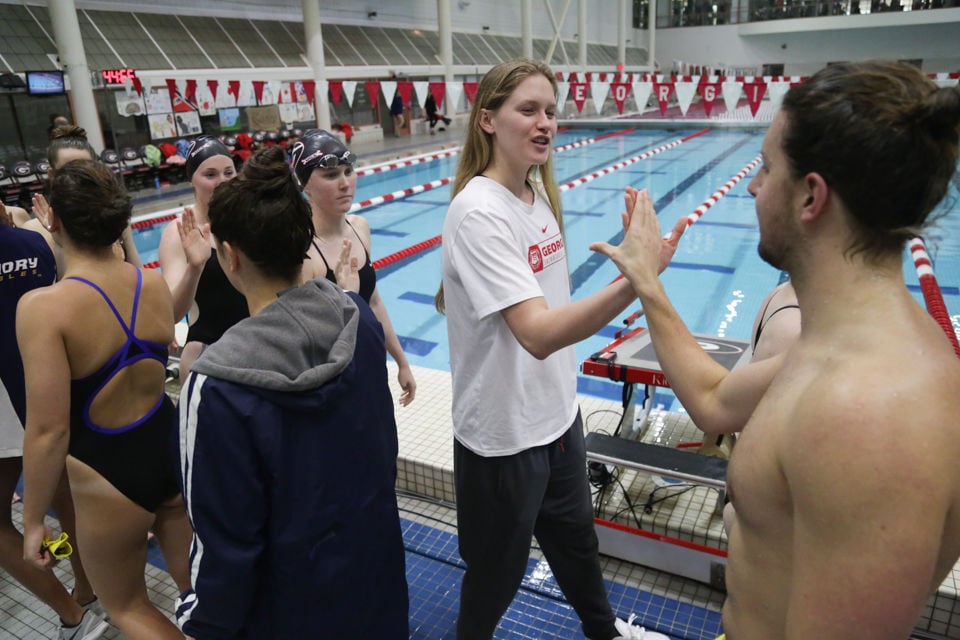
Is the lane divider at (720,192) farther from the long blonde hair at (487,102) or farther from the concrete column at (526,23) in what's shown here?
the concrete column at (526,23)

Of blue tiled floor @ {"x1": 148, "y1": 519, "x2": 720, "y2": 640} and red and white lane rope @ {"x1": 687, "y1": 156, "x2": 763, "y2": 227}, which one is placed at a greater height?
red and white lane rope @ {"x1": 687, "y1": 156, "x2": 763, "y2": 227}

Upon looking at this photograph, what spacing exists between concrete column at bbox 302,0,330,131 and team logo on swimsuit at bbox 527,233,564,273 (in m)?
14.7

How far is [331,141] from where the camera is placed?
8.34 feet

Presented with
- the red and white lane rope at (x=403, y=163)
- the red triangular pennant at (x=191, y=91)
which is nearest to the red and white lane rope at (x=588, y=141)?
the red and white lane rope at (x=403, y=163)

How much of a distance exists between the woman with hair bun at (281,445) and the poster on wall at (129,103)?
14.0 m

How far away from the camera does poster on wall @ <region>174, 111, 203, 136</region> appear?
1431 centimetres

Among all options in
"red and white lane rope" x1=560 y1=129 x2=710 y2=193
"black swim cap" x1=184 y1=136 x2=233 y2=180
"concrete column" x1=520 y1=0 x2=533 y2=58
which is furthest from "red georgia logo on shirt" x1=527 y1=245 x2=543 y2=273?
"concrete column" x1=520 y1=0 x2=533 y2=58

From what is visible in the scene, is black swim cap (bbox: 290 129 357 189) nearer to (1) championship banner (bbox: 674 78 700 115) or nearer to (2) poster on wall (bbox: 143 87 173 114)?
(1) championship banner (bbox: 674 78 700 115)

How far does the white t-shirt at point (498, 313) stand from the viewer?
1495mm

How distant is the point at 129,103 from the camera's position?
42.9 ft

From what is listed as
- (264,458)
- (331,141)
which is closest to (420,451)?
(331,141)

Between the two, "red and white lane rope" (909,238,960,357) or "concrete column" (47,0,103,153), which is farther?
"concrete column" (47,0,103,153)

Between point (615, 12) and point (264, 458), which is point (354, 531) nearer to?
point (264, 458)

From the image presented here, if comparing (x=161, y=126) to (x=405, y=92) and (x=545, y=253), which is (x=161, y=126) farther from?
(x=545, y=253)
